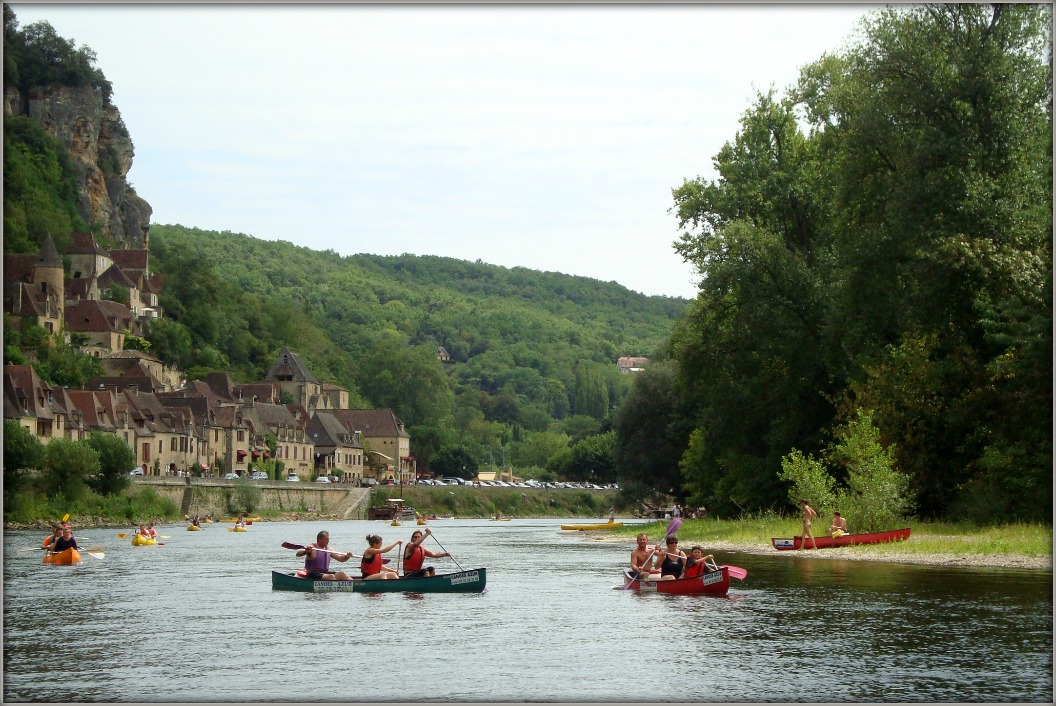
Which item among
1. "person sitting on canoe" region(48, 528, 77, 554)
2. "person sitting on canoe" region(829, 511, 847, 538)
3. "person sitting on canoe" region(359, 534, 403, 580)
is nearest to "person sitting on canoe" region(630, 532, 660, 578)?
"person sitting on canoe" region(359, 534, 403, 580)

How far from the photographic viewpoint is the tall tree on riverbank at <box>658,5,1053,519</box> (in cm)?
4197

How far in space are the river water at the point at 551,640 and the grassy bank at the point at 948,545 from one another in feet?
5.00

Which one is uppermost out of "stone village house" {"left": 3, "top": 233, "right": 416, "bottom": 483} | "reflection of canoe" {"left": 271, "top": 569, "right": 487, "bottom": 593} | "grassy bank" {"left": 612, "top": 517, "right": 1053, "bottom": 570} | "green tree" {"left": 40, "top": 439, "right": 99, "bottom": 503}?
"stone village house" {"left": 3, "top": 233, "right": 416, "bottom": 483}

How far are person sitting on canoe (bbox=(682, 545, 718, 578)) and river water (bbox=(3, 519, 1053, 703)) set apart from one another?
616 mm

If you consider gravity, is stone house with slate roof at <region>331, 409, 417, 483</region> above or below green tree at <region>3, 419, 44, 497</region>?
above

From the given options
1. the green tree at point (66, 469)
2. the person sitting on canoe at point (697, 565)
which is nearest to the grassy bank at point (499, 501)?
the green tree at point (66, 469)

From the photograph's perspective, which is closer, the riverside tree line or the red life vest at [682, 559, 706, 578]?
the red life vest at [682, 559, 706, 578]

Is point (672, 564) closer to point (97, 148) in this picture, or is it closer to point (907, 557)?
point (907, 557)

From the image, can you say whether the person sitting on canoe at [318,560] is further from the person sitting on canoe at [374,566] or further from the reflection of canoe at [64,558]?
the reflection of canoe at [64,558]

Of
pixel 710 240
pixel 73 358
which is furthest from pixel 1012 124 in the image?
pixel 73 358

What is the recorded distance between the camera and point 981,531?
42.3 m

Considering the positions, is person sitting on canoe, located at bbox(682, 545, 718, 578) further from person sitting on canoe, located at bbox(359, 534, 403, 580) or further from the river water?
person sitting on canoe, located at bbox(359, 534, 403, 580)

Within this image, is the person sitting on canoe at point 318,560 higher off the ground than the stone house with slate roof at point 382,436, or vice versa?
the stone house with slate roof at point 382,436

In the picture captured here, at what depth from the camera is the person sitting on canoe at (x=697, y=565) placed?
107 feet
